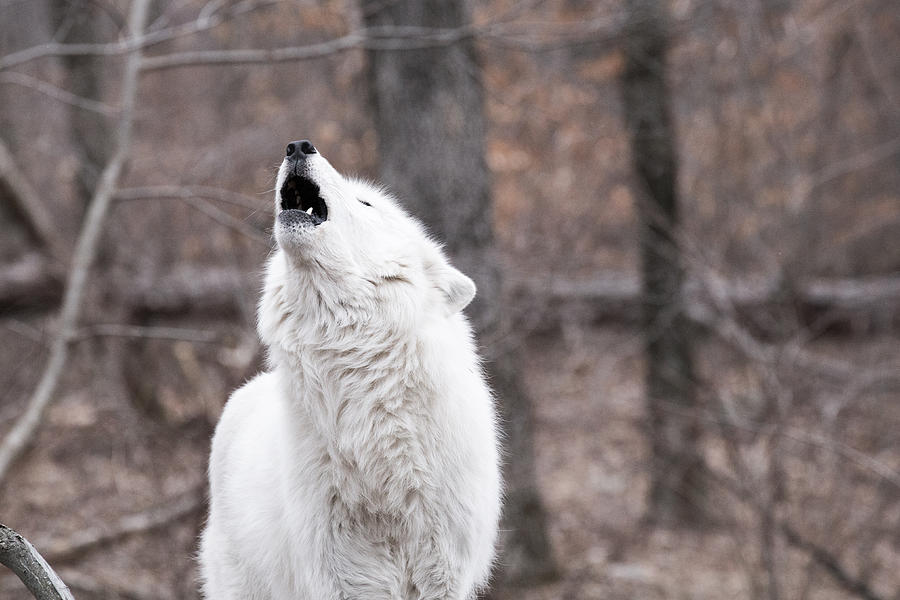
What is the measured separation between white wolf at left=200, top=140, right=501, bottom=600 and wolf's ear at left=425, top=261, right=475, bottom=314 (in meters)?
0.01

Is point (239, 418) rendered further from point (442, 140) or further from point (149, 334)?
point (442, 140)

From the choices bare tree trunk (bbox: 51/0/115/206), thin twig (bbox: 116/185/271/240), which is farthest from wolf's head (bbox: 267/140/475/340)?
bare tree trunk (bbox: 51/0/115/206)

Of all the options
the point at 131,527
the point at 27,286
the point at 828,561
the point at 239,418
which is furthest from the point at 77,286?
the point at 828,561

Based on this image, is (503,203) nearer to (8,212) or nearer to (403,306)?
(8,212)

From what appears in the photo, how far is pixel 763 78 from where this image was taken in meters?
10.1

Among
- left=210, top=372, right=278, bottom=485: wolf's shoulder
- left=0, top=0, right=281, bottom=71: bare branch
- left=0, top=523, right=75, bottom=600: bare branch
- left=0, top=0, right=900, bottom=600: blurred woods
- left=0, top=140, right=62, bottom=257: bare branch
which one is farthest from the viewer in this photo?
left=0, top=140, right=62, bottom=257: bare branch

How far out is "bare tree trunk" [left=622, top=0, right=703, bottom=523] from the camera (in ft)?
31.0

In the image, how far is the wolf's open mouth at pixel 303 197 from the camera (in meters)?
3.45

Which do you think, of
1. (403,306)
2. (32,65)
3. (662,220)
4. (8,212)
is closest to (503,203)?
(662,220)

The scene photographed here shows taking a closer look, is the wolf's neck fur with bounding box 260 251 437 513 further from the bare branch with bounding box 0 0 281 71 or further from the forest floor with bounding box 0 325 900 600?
the bare branch with bounding box 0 0 281 71

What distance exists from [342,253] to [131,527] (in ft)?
13.9

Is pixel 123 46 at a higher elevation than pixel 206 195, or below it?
higher

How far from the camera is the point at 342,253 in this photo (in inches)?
133

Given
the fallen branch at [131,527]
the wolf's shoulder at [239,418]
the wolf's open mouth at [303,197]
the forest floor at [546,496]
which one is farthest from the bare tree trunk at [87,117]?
the wolf's open mouth at [303,197]
